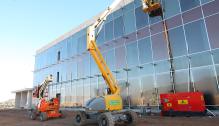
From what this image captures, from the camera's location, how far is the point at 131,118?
40.1 feet

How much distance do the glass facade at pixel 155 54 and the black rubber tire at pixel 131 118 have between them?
25.7 ft

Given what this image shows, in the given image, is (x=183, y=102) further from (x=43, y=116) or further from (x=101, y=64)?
(x=43, y=116)

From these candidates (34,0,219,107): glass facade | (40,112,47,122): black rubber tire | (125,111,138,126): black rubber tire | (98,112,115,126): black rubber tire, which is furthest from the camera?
(40,112,47,122): black rubber tire

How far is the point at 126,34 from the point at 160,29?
5019 millimetres

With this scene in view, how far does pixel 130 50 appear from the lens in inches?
953

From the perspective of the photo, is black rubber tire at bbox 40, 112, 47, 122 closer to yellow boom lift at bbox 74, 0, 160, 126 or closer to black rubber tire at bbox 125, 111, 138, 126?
yellow boom lift at bbox 74, 0, 160, 126

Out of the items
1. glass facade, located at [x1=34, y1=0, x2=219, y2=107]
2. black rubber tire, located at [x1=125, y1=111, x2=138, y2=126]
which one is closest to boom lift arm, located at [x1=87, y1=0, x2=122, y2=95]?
black rubber tire, located at [x1=125, y1=111, x2=138, y2=126]

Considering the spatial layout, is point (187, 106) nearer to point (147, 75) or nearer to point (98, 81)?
point (147, 75)

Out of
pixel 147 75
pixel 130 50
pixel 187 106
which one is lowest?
pixel 187 106

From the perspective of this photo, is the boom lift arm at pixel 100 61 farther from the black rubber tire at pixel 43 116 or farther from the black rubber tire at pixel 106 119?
the black rubber tire at pixel 43 116

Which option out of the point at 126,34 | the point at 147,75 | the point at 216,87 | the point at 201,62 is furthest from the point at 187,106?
the point at 126,34

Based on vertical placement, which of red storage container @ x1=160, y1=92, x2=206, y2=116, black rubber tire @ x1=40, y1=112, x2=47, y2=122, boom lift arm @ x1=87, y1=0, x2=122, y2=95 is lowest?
black rubber tire @ x1=40, y1=112, x2=47, y2=122

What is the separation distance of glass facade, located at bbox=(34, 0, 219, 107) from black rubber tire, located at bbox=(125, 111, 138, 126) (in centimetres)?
784

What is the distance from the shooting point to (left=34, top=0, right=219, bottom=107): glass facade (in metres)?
17.4
